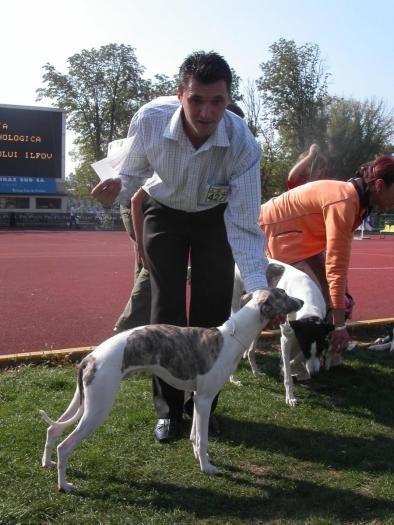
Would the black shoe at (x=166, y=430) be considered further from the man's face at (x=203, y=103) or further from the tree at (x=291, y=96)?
the tree at (x=291, y=96)

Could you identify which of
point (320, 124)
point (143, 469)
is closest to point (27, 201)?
point (320, 124)

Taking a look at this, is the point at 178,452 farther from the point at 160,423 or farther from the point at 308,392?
the point at 308,392

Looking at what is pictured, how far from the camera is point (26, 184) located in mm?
41344

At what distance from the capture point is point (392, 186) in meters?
4.79

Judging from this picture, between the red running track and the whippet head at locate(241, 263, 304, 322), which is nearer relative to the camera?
the whippet head at locate(241, 263, 304, 322)

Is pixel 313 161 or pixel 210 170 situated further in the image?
pixel 313 161

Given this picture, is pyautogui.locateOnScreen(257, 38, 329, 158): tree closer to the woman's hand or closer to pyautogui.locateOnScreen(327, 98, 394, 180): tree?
pyautogui.locateOnScreen(327, 98, 394, 180): tree

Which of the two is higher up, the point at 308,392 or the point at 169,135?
the point at 169,135

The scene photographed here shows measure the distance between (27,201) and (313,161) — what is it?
132ft

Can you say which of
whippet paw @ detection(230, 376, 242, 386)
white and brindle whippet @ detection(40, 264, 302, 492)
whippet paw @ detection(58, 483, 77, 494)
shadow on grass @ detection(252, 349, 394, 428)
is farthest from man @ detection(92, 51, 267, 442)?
shadow on grass @ detection(252, 349, 394, 428)

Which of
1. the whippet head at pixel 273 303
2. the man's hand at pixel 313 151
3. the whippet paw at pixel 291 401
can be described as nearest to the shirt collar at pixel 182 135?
the whippet head at pixel 273 303

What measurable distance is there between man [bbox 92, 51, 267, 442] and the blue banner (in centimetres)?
→ 3862

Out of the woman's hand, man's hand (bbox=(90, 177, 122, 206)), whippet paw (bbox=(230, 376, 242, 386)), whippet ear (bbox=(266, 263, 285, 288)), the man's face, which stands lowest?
whippet paw (bbox=(230, 376, 242, 386))

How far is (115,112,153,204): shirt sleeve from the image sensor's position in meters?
3.82
